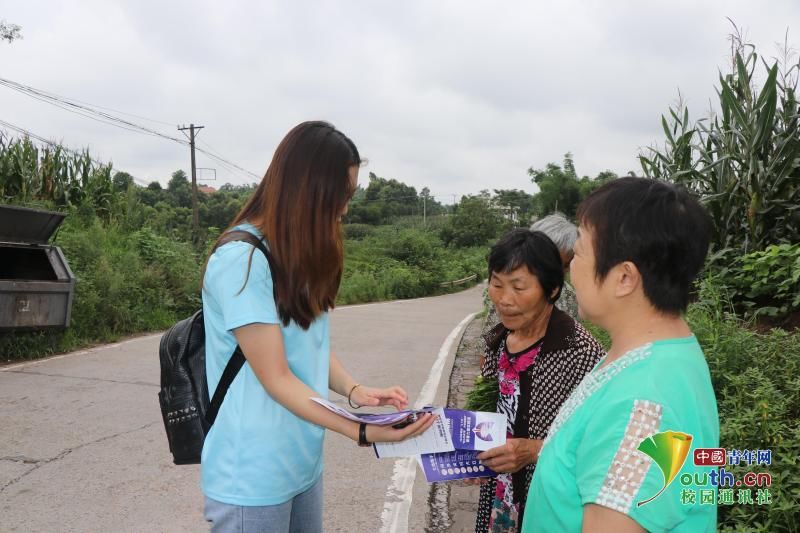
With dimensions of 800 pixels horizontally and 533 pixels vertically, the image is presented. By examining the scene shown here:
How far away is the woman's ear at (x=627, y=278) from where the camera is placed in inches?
46.6

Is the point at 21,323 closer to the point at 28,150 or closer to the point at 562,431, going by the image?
the point at 562,431

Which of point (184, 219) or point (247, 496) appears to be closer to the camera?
point (247, 496)

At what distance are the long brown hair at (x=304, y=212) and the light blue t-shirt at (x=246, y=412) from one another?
5 cm

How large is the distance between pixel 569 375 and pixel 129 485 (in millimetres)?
3106

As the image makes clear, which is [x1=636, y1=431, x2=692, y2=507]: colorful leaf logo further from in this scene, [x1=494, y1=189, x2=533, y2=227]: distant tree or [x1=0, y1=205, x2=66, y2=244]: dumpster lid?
[x1=494, y1=189, x2=533, y2=227]: distant tree

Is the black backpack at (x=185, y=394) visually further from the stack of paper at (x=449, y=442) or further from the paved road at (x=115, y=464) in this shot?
the paved road at (x=115, y=464)

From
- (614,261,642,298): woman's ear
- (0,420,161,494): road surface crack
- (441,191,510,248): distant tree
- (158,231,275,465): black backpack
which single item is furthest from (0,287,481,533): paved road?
(441,191,510,248): distant tree

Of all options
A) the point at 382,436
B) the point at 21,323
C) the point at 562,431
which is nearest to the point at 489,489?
the point at 382,436

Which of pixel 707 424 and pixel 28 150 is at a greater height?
pixel 28 150

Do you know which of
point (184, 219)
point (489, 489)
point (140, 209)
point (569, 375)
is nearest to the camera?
point (569, 375)

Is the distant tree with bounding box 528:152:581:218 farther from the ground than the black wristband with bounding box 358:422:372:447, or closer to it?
farther from the ground

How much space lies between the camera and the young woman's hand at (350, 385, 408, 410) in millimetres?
1972

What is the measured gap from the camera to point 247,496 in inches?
62.4

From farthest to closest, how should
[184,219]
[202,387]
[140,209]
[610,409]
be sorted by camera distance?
[184,219] → [140,209] → [202,387] → [610,409]
